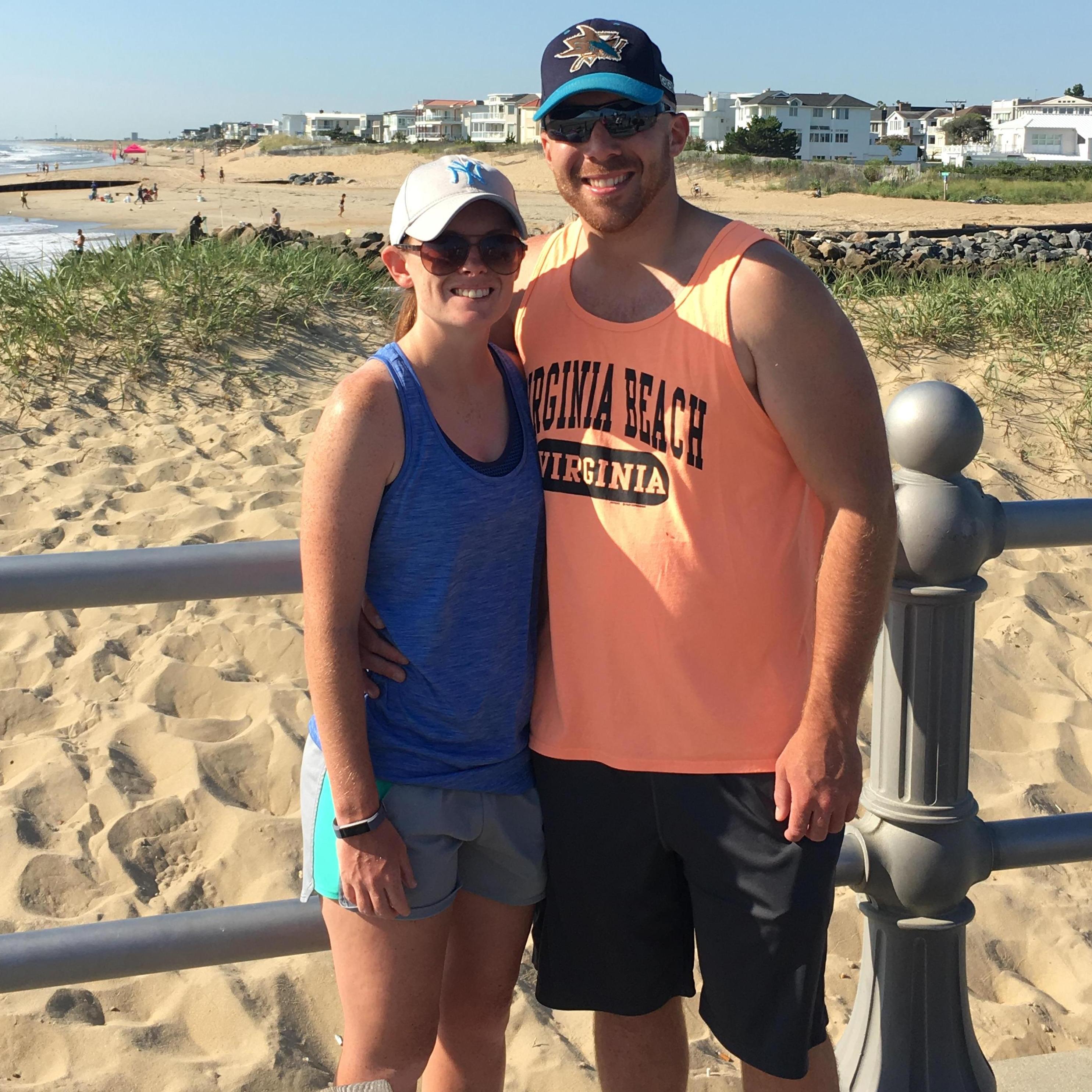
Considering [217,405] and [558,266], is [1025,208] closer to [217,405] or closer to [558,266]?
[217,405]

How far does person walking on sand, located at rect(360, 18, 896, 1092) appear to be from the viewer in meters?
1.84

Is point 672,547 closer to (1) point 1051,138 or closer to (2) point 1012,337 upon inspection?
(2) point 1012,337

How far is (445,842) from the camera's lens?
1859 millimetres

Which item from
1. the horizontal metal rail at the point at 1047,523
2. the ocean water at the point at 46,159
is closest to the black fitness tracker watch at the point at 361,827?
the horizontal metal rail at the point at 1047,523

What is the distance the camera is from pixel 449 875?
6.12 feet

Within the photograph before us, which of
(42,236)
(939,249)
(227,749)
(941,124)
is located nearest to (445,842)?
(227,749)

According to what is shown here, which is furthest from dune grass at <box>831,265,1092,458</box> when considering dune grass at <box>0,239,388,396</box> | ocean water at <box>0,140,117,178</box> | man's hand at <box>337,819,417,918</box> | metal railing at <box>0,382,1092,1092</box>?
ocean water at <box>0,140,117,178</box>

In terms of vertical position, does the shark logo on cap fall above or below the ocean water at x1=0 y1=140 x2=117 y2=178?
below

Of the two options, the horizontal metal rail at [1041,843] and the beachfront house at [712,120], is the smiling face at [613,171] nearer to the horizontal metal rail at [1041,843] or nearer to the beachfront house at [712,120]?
the horizontal metal rail at [1041,843]

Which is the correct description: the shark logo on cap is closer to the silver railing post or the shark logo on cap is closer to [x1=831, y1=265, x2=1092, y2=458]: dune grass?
the silver railing post

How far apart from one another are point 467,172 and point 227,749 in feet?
8.71

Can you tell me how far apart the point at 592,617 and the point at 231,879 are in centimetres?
197

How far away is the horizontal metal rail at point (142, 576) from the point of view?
1729 millimetres

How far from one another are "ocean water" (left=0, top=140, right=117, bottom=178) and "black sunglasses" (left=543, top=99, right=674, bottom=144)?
65262 mm
